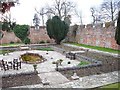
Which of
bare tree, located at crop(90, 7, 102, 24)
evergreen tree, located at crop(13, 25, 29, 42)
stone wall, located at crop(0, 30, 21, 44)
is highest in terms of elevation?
bare tree, located at crop(90, 7, 102, 24)

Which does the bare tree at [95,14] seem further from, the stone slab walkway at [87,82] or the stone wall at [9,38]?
the stone slab walkway at [87,82]

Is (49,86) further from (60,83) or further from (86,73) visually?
(86,73)

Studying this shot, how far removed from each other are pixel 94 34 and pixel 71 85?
1263 centimetres

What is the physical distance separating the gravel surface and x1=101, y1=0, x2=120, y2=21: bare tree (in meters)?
21.6

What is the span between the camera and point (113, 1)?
1071 inches

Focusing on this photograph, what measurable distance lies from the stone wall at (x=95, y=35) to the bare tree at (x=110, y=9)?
7616 millimetres

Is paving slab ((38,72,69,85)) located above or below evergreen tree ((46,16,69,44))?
below

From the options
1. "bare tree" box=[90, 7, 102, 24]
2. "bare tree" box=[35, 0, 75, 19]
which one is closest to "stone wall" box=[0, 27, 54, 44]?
"bare tree" box=[35, 0, 75, 19]

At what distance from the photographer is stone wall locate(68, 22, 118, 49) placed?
52.2 ft

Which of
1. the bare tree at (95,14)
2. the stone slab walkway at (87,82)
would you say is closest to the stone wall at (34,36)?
the bare tree at (95,14)

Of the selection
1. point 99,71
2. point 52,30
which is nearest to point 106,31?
A: point 52,30

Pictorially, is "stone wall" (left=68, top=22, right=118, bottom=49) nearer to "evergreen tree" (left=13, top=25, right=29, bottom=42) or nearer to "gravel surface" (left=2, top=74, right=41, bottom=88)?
"evergreen tree" (left=13, top=25, right=29, bottom=42)

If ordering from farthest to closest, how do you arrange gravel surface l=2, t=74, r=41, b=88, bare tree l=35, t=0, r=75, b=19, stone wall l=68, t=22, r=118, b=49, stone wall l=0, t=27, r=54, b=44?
bare tree l=35, t=0, r=75, b=19
stone wall l=0, t=27, r=54, b=44
stone wall l=68, t=22, r=118, b=49
gravel surface l=2, t=74, r=41, b=88

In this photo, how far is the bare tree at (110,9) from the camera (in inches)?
1061
